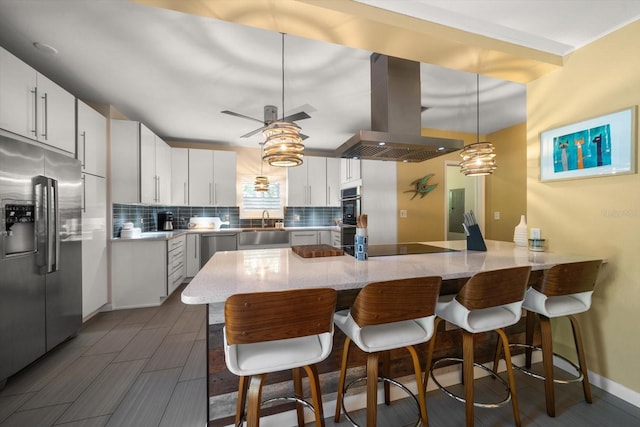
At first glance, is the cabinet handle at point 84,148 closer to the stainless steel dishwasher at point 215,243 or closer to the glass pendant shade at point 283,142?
the stainless steel dishwasher at point 215,243

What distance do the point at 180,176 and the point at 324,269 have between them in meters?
4.12

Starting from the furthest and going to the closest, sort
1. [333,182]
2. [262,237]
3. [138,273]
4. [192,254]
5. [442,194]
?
[333,182] < [262,237] < [192,254] < [442,194] < [138,273]

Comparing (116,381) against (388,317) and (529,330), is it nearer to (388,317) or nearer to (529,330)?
(388,317)

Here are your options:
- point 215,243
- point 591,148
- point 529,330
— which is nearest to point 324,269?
point 529,330

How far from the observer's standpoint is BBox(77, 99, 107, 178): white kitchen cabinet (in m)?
2.67

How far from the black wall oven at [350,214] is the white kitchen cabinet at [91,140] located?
10.8 feet

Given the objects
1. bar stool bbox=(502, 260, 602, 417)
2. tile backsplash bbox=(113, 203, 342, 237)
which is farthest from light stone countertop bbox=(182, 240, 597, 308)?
tile backsplash bbox=(113, 203, 342, 237)

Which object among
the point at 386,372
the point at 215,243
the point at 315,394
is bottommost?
the point at 386,372

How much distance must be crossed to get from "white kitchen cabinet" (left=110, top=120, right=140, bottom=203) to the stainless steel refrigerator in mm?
854

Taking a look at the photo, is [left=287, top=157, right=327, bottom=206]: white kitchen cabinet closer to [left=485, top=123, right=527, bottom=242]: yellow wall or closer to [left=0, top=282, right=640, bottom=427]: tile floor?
[left=485, top=123, right=527, bottom=242]: yellow wall

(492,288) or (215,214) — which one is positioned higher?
(215,214)

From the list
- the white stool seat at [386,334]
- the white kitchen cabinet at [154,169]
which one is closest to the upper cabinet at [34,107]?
the white kitchen cabinet at [154,169]

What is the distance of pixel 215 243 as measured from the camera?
15.0 ft

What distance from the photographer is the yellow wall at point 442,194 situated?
12.6 feet
